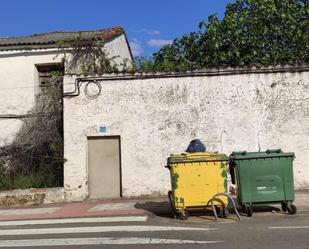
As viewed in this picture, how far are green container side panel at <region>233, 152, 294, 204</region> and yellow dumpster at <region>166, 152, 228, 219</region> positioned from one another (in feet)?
1.48

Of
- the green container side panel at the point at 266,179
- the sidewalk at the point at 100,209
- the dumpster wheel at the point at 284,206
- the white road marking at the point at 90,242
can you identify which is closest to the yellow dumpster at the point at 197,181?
the green container side panel at the point at 266,179

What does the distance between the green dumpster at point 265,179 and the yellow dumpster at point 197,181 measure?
16.9 inches

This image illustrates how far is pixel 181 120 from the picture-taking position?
16.0 metres

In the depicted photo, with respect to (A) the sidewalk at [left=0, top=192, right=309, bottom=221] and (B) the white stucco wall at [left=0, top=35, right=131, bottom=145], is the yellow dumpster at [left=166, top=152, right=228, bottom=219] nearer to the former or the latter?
(A) the sidewalk at [left=0, top=192, right=309, bottom=221]

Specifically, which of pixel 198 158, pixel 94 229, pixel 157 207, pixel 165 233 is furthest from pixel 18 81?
pixel 165 233

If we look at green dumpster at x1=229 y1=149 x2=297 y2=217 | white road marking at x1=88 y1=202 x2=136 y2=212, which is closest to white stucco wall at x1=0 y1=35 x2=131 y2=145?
white road marking at x1=88 y1=202 x2=136 y2=212

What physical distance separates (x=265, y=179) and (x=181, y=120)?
4912 millimetres

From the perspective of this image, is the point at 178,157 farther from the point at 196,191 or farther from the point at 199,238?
→ the point at 199,238

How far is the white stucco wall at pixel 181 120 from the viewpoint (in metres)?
15.8

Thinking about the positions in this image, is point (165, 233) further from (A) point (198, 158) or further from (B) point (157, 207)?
(B) point (157, 207)

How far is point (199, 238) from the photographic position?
904 cm

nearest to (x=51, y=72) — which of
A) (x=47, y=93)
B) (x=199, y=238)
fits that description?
(x=47, y=93)

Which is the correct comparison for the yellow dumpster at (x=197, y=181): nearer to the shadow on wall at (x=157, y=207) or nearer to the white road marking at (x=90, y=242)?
the shadow on wall at (x=157, y=207)

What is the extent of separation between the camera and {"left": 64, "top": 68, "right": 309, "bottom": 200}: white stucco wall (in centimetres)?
A: 1576
